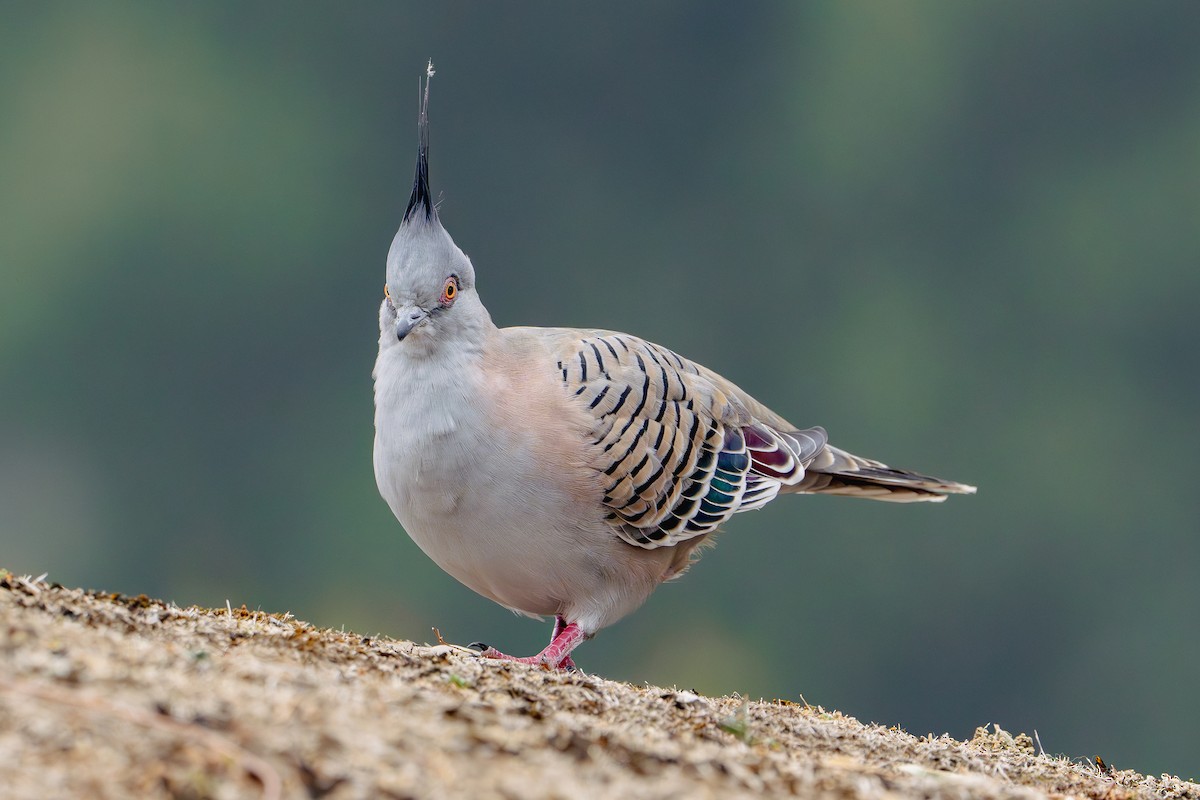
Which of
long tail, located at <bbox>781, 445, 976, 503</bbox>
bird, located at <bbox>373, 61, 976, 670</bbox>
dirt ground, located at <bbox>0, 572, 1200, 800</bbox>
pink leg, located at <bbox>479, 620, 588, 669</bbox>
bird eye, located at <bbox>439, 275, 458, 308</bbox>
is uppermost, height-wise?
long tail, located at <bbox>781, 445, 976, 503</bbox>

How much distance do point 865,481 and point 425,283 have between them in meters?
2.94

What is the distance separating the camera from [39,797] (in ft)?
7.42

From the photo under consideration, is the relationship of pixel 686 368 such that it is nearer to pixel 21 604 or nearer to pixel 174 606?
pixel 174 606

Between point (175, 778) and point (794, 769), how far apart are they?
1690mm

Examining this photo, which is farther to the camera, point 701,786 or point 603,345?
point 603,345

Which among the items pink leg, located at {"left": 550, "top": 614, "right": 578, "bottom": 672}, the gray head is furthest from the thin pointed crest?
pink leg, located at {"left": 550, "top": 614, "right": 578, "bottom": 672}

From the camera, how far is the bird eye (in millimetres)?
5352

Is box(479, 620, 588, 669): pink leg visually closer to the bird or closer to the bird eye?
the bird

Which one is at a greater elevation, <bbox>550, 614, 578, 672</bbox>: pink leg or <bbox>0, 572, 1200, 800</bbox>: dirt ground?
<bbox>550, 614, 578, 672</bbox>: pink leg

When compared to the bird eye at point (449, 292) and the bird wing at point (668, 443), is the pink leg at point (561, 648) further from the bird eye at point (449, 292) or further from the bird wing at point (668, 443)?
the bird eye at point (449, 292)

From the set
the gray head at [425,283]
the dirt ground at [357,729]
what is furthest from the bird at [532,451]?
the dirt ground at [357,729]

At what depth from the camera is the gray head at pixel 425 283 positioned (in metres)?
5.27

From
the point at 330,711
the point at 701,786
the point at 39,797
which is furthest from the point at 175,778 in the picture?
the point at 701,786

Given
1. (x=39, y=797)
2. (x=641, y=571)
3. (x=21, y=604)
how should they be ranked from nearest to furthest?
(x=39, y=797) → (x=21, y=604) → (x=641, y=571)
